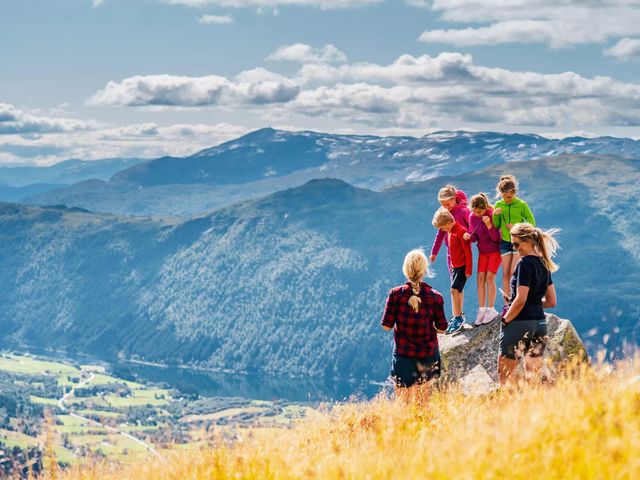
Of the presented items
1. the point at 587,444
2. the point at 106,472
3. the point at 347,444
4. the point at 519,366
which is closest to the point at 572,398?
the point at 587,444

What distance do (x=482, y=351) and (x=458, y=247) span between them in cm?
234

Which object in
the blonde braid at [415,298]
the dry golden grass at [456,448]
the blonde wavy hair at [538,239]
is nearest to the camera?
the dry golden grass at [456,448]

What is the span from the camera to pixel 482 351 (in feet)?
54.4

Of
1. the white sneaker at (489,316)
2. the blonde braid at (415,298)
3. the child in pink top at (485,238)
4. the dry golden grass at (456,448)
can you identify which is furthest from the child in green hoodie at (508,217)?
the dry golden grass at (456,448)

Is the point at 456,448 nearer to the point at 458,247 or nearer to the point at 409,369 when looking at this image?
the point at 409,369

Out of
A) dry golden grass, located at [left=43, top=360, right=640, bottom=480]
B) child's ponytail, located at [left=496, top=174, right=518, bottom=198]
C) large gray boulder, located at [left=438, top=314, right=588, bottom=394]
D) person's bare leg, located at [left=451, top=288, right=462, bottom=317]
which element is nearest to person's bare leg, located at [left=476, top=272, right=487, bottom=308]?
person's bare leg, located at [left=451, top=288, right=462, bottom=317]

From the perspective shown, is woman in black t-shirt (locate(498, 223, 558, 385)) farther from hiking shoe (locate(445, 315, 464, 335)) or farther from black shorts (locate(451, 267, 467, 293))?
hiking shoe (locate(445, 315, 464, 335))

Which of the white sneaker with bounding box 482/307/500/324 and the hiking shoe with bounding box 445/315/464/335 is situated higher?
the white sneaker with bounding box 482/307/500/324

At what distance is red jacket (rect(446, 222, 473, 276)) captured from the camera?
17484 millimetres

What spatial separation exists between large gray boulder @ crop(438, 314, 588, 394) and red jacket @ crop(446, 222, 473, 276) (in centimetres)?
135

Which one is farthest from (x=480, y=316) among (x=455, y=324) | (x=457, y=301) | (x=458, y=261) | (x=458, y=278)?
(x=458, y=261)

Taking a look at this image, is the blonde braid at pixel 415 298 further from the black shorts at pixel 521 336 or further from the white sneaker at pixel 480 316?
the white sneaker at pixel 480 316

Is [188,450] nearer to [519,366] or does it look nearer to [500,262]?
[519,366]

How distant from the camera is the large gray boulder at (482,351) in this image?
1523 centimetres
